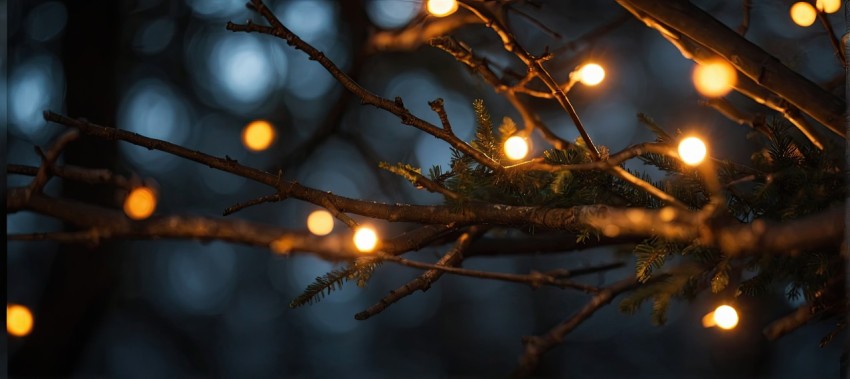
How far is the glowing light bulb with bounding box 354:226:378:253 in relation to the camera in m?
0.66

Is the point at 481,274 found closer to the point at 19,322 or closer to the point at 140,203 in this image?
the point at 140,203

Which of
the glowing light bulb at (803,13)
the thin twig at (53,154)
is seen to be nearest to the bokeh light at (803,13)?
the glowing light bulb at (803,13)

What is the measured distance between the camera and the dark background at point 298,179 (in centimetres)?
183

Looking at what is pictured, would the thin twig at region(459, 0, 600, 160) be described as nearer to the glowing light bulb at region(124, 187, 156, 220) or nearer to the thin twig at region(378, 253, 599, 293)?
the thin twig at region(378, 253, 599, 293)

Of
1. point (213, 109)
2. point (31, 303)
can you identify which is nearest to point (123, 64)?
point (213, 109)

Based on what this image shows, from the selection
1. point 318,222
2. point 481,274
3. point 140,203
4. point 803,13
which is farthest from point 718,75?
point 140,203

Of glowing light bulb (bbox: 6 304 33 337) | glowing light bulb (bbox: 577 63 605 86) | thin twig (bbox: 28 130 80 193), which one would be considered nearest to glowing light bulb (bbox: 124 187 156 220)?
thin twig (bbox: 28 130 80 193)

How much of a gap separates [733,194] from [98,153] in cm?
158

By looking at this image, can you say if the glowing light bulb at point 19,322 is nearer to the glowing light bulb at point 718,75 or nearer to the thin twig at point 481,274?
the thin twig at point 481,274

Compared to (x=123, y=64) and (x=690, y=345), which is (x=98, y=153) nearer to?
(x=123, y=64)

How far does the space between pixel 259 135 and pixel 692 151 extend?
1.51 meters

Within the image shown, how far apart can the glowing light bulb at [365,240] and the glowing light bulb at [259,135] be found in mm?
1297

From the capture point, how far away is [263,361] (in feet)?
6.38

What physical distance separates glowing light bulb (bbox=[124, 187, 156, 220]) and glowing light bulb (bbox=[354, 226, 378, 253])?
515mm
